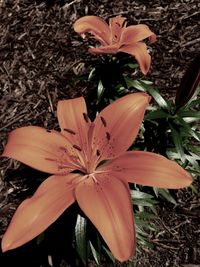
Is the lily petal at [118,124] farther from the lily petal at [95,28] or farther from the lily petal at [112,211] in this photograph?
the lily petal at [95,28]

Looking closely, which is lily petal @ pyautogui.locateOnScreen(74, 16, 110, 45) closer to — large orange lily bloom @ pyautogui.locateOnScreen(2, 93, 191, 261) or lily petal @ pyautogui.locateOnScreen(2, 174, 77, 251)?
large orange lily bloom @ pyautogui.locateOnScreen(2, 93, 191, 261)

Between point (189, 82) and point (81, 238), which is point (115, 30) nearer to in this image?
point (189, 82)

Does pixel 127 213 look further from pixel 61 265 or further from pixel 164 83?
pixel 164 83

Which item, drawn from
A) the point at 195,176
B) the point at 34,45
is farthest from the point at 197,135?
the point at 34,45

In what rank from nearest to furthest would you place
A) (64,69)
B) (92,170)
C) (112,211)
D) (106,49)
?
(112,211)
(92,170)
(106,49)
(64,69)

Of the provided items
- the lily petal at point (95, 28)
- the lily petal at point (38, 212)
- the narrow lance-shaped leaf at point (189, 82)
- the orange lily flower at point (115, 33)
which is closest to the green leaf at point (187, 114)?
the narrow lance-shaped leaf at point (189, 82)

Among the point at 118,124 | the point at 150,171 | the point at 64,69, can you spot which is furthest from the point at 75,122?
the point at 64,69

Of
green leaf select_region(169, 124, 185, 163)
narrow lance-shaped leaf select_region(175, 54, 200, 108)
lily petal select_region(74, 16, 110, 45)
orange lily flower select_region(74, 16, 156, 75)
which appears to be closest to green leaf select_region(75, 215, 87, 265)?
green leaf select_region(169, 124, 185, 163)
